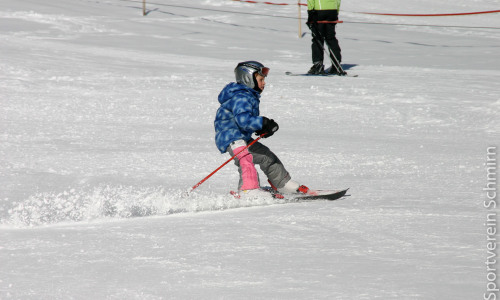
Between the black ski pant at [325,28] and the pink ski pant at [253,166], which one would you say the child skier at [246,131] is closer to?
the pink ski pant at [253,166]

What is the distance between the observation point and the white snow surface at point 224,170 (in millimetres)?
3551

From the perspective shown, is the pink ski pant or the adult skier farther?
the adult skier

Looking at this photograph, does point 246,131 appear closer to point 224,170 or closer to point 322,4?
point 224,170

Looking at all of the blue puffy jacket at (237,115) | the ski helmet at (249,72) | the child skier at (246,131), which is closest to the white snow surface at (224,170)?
the child skier at (246,131)

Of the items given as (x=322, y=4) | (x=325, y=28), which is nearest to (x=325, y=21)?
(x=325, y=28)

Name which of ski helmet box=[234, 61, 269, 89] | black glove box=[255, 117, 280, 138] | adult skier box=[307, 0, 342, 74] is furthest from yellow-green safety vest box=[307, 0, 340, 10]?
black glove box=[255, 117, 280, 138]

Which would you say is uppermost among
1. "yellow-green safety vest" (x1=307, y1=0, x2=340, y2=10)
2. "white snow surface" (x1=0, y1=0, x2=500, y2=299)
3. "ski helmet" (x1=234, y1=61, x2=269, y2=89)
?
"yellow-green safety vest" (x1=307, y1=0, x2=340, y2=10)

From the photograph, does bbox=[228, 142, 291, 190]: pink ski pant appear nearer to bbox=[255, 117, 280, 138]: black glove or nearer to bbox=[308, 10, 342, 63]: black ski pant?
bbox=[255, 117, 280, 138]: black glove

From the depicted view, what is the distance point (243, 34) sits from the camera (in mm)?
17531

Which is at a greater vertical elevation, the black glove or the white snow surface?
the black glove

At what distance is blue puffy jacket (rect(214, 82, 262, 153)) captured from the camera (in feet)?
17.8

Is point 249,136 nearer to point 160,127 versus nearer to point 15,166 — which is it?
point 15,166

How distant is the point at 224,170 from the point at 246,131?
4.58ft

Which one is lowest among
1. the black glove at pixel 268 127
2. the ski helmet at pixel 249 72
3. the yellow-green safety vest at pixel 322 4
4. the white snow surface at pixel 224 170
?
the white snow surface at pixel 224 170
